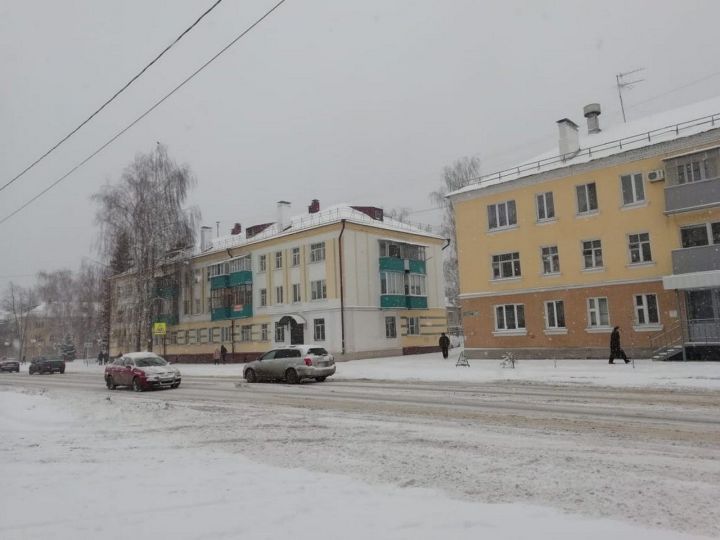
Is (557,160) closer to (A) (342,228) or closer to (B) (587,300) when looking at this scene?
(B) (587,300)

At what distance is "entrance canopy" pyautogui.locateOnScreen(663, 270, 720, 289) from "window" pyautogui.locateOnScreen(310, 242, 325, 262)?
21.6 metres

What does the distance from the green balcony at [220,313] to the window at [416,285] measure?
14869 millimetres

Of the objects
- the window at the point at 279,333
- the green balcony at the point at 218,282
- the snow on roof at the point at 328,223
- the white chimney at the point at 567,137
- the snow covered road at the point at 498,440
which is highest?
the white chimney at the point at 567,137

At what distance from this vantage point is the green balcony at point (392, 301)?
1523 inches

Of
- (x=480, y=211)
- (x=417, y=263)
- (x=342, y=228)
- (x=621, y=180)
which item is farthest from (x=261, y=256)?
(x=621, y=180)

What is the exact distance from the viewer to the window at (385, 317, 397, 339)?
129 feet

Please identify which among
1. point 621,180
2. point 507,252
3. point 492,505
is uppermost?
point 621,180

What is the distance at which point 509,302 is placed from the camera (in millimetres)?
29750

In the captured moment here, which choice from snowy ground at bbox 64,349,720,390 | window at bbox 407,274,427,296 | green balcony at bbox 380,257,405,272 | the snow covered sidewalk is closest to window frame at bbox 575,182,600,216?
snowy ground at bbox 64,349,720,390

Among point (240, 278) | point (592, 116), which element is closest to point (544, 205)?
point (592, 116)

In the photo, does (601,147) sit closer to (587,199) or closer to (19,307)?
(587,199)

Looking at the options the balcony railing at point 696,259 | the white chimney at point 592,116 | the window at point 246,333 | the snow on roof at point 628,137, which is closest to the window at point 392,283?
the snow on roof at point 628,137

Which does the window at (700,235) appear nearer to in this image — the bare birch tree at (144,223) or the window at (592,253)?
the window at (592,253)

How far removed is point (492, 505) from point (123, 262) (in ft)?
138
